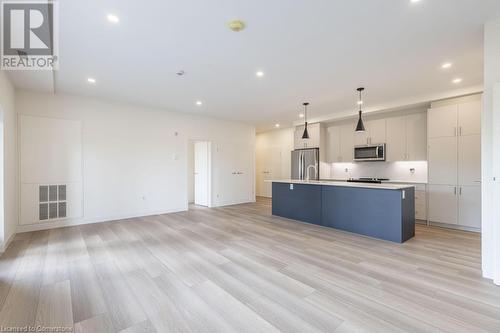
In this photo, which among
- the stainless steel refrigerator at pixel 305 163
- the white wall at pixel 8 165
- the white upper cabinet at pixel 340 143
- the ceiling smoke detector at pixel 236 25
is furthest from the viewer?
the stainless steel refrigerator at pixel 305 163

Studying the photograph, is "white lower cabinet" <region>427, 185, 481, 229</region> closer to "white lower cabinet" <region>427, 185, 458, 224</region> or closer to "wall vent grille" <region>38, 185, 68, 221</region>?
"white lower cabinet" <region>427, 185, 458, 224</region>

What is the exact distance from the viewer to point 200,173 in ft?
24.4

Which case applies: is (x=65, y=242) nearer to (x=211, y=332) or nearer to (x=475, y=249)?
(x=211, y=332)

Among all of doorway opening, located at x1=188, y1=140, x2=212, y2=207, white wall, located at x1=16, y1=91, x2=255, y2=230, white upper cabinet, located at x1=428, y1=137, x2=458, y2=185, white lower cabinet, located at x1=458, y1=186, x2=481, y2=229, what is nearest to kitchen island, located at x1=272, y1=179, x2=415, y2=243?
white upper cabinet, located at x1=428, y1=137, x2=458, y2=185

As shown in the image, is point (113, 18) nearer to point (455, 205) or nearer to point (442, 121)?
point (442, 121)

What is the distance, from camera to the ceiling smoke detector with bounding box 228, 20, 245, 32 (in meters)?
2.41

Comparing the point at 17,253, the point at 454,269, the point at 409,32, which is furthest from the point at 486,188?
the point at 17,253

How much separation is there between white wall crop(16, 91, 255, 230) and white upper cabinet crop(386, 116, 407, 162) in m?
4.57

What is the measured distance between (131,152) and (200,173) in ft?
7.75

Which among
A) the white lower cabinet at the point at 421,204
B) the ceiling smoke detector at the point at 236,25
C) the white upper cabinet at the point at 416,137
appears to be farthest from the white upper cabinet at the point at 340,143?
the ceiling smoke detector at the point at 236,25

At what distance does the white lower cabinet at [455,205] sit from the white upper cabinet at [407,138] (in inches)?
34.9

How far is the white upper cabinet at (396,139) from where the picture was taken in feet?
18.1

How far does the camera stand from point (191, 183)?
7.92 meters

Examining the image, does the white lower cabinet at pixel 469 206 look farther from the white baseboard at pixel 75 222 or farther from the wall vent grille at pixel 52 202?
the wall vent grille at pixel 52 202
